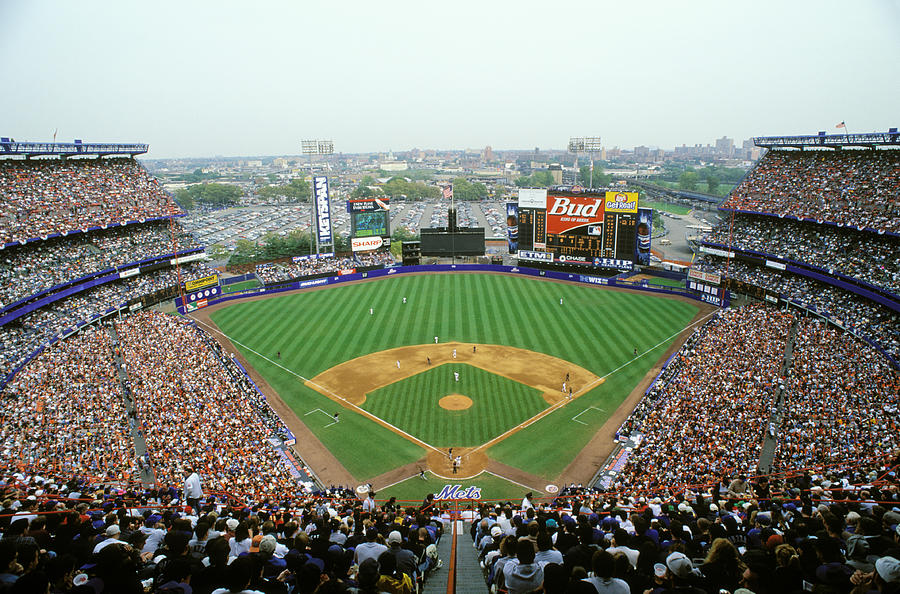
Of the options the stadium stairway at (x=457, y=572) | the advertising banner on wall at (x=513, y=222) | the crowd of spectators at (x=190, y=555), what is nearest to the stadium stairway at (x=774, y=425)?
the stadium stairway at (x=457, y=572)

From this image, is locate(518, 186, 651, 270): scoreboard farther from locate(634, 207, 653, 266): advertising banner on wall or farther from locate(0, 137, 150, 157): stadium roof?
locate(0, 137, 150, 157): stadium roof

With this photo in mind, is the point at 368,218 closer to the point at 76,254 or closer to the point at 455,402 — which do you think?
the point at 76,254

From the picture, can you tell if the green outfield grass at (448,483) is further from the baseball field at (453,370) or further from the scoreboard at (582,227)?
the scoreboard at (582,227)

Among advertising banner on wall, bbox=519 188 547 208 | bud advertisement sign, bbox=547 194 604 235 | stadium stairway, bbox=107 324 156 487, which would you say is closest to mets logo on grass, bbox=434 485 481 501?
stadium stairway, bbox=107 324 156 487

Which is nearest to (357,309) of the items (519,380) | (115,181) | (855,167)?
(519,380)

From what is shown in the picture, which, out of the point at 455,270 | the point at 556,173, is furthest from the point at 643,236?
the point at 556,173

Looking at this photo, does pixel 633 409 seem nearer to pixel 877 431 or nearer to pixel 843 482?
pixel 877 431
